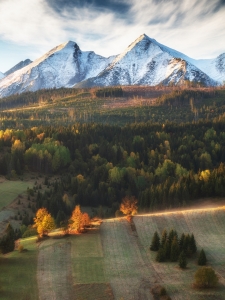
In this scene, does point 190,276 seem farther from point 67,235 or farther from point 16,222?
point 16,222

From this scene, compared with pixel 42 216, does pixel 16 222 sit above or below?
below

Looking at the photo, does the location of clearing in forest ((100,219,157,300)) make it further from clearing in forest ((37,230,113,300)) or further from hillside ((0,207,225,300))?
clearing in forest ((37,230,113,300))

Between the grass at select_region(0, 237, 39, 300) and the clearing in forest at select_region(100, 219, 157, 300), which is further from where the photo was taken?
the clearing in forest at select_region(100, 219, 157, 300)

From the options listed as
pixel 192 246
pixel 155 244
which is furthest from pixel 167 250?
pixel 192 246

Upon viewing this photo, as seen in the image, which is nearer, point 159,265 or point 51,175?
point 159,265

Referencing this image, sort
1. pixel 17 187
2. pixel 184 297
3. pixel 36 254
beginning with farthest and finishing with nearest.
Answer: pixel 17 187 < pixel 36 254 < pixel 184 297

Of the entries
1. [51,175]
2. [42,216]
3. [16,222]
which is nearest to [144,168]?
[51,175]

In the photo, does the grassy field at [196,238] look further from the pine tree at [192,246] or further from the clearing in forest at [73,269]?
the clearing in forest at [73,269]

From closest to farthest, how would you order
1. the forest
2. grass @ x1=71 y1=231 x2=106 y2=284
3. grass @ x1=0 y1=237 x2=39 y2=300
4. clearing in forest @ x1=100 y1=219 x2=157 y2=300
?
grass @ x1=0 y1=237 x2=39 y2=300 → clearing in forest @ x1=100 y1=219 x2=157 y2=300 → grass @ x1=71 y1=231 x2=106 y2=284 → the forest

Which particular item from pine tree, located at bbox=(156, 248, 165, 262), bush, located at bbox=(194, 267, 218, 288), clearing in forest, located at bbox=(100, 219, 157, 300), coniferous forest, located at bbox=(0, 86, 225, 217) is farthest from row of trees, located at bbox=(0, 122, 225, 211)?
bush, located at bbox=(194, 267, 218, 288)
